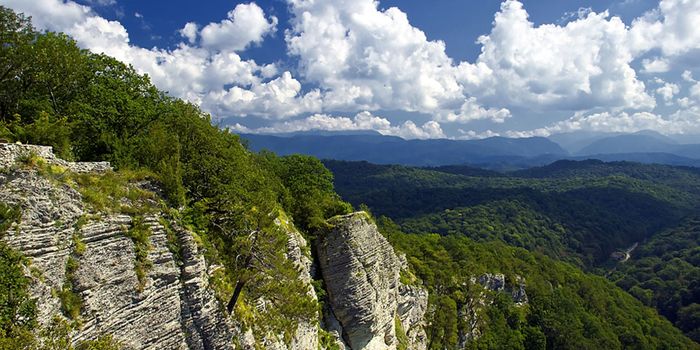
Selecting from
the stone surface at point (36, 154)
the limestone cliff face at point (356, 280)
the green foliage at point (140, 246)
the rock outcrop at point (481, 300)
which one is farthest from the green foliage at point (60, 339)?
the rock outcrop at point (481, 300)

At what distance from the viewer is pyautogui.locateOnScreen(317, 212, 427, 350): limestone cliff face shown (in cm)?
3253

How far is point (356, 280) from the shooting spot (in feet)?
107

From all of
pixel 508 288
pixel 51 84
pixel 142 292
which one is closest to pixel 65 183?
pixel 142 292

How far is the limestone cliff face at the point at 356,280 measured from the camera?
3253cm

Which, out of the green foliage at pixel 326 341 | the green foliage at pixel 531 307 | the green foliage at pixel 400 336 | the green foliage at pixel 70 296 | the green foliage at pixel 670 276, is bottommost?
the green foliage at pixel 670 276

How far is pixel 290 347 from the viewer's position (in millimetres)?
24281

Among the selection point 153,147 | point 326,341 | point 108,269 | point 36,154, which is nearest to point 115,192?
point 36,154

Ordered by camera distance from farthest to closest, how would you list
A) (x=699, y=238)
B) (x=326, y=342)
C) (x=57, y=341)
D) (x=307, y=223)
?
(x=699, y=238), (x=307, y=223), (x=326, y=342), (x=57, y=341)

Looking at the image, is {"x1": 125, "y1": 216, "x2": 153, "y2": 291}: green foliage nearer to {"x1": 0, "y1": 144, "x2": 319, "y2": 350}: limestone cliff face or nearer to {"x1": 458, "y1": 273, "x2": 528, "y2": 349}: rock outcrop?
{"x1": 0, "y1": 144, "x2": 319, "y2": 350}: limestone cliff face

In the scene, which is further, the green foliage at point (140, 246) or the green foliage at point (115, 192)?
the green foliage at point (140, 246)

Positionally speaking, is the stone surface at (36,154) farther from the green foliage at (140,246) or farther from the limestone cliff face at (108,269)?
the green foliage at (140,246)

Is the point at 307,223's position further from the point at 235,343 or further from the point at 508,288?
the point at 508,288

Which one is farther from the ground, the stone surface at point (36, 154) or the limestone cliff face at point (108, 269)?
the stone surface at point (36, 154)

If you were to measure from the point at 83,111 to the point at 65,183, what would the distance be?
37.4 feet
